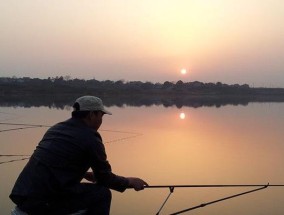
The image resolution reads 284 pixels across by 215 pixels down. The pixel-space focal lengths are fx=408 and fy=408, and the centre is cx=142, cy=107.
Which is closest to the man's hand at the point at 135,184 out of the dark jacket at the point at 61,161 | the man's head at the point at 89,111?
the dark jacket at the point at 61,161

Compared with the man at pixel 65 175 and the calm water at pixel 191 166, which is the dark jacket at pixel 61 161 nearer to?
the man at pixel 65 175

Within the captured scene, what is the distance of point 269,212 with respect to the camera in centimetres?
627

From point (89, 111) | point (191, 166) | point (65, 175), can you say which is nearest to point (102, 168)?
point (65, 175)

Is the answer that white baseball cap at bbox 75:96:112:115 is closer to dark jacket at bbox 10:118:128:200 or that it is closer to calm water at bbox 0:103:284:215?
dark jacket at bbox 10:118:128:200

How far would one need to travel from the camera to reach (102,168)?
8.92 ft

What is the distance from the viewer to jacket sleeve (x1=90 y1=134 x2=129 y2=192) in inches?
104

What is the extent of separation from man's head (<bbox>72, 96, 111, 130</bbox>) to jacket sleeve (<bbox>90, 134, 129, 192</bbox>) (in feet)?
0.54

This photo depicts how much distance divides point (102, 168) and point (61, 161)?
297 millimetres

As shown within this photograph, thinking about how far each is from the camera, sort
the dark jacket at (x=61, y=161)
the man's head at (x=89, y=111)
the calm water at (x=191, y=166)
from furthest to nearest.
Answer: the calm water at (x=191, y=166), the man's head at (x=89, y=111), the dark jacket at (x=61, y=161)

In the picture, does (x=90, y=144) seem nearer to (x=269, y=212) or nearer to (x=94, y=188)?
(x=94, y=188)

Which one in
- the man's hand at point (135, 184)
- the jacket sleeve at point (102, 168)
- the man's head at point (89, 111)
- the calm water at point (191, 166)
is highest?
the man's head at point (89, 111)

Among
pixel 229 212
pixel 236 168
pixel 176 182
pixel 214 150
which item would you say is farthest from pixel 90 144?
pixel 214 150

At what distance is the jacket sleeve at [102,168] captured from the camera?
2.64 metres

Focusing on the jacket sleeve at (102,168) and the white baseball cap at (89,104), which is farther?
the white baseball cap at (89,104)
